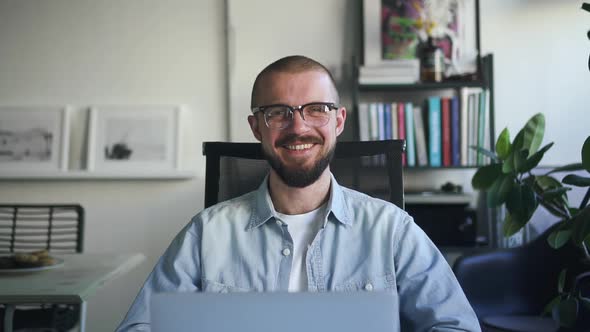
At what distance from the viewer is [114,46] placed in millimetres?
3135

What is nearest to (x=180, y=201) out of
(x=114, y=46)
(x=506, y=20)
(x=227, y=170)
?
(x=114, y=46)

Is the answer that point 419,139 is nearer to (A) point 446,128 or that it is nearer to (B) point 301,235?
(A) point 446,128

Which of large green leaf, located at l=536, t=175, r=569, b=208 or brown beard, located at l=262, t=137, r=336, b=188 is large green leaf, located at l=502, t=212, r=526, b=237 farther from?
brown beard, located at l=262, t=137, r=336, b=188

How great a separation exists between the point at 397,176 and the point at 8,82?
99.9 inches

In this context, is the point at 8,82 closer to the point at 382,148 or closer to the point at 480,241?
the point at 382,148

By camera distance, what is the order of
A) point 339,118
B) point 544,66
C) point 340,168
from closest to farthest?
point 339,118 < point 340,168 < point 544,66

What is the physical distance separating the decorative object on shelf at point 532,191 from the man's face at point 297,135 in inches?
44.3

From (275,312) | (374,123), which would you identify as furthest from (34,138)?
(275,312)

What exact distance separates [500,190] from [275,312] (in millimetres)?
1826

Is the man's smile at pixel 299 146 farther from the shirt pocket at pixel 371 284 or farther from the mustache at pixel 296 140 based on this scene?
the shirt pocket at pixel 371 284

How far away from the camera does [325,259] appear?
127 cm

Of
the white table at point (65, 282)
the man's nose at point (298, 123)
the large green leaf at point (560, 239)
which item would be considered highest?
the man's nose at point (298, 123)

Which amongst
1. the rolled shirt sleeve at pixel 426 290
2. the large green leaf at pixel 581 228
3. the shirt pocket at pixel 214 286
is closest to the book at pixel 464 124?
the large green leaf at pixel 581 228

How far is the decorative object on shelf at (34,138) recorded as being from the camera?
308 cm
